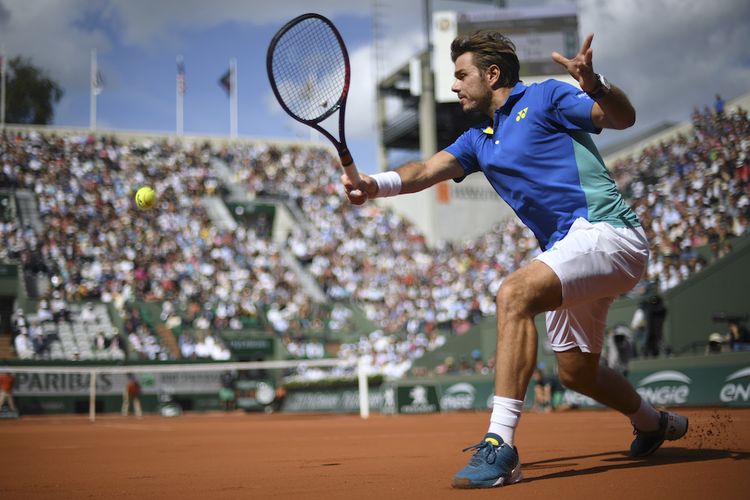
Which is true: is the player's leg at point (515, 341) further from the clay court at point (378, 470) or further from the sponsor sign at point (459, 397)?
the sponsor sign at point (459, 397)

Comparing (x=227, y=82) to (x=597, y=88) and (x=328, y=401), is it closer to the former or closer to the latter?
(x=328, y=401)

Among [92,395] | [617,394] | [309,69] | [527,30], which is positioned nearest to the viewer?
[617,394]

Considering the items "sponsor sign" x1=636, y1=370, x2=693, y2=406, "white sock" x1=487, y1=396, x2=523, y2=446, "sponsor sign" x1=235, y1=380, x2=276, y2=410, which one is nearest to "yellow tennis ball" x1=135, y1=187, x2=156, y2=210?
"white sock" x1=487, y1=396, x2=523, y2=446

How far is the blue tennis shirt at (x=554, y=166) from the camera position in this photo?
4477 mm

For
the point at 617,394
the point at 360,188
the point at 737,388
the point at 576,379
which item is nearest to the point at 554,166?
the point at 360,188

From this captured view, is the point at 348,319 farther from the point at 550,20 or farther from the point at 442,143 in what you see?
the point at 550,20

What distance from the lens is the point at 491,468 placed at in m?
3.93

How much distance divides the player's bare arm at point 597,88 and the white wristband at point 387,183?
1.33m

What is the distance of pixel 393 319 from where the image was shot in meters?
30.2

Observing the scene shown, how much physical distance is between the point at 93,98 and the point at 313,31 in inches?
1496

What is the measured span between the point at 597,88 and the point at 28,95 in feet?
158

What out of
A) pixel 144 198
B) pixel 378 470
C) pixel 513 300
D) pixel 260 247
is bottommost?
pixel 378 470

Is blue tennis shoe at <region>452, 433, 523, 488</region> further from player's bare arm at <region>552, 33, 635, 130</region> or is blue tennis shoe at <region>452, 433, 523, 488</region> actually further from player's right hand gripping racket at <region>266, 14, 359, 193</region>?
player's right hand gripping racket at <region>266, 14, 359, 193</region>

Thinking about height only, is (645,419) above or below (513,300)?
below
